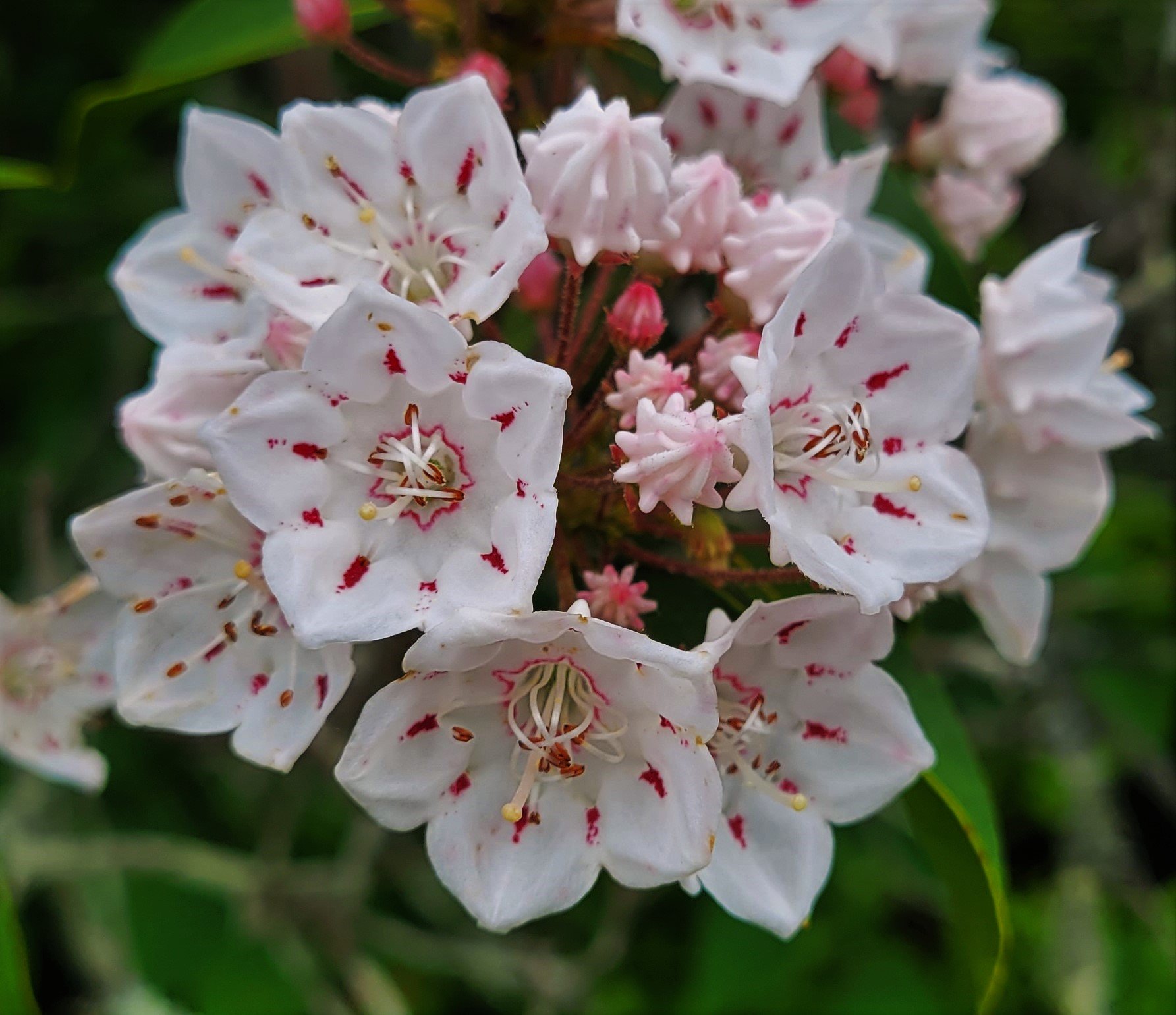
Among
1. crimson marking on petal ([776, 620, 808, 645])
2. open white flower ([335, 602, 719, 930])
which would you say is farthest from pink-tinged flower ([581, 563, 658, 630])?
crimson marking on petal ([776, 620, 808, 645])

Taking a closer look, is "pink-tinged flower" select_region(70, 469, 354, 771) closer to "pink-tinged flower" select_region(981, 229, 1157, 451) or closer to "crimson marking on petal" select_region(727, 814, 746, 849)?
"crimson marking on petal" select_region(727, 814, 746, 849)

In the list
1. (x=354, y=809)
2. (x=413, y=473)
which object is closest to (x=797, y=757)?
(x=413, y=473)

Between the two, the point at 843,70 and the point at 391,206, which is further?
the point at 843,70

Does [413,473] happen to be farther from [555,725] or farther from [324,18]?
[324,18]

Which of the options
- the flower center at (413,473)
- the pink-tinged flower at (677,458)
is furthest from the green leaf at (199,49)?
the pink-tinged flower at (677,458)

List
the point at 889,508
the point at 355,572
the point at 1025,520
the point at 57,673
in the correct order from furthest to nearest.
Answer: the point at 57,673 < the point at 1025,520 < the point at 889,508 < the point at 355,572

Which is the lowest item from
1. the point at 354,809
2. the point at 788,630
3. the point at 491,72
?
the point at 354,809

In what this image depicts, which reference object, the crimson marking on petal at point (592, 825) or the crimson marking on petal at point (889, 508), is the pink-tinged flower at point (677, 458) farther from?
the crimson marking on petal at point (592, 825)
